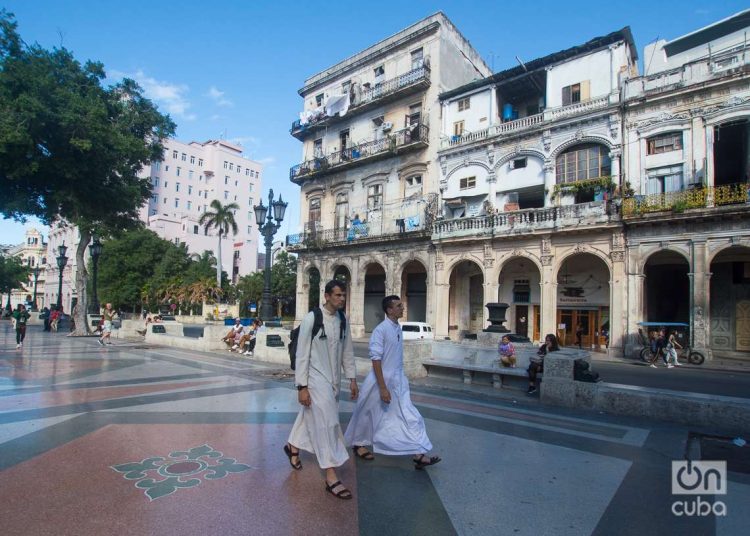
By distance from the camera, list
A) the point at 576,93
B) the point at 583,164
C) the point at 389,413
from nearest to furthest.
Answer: the point at 389,413 → the point at 583,164 → the point at 576,93

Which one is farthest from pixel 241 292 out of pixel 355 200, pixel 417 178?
pixel 417 178

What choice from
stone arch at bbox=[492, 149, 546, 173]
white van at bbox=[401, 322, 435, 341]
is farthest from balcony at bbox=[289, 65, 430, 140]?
white van at bbox=[401, 322, 435, 341]

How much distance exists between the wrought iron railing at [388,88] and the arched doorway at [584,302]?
1402 centimetres

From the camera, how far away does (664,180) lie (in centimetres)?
1919

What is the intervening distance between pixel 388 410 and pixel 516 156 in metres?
21.6

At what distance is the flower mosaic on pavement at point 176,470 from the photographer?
3658mm

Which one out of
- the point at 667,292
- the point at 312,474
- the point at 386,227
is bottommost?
the point at 312,474

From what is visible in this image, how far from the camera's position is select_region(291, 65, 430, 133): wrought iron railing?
2656 centimetres

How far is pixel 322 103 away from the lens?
107 feet

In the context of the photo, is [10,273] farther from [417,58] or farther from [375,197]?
[417,58]

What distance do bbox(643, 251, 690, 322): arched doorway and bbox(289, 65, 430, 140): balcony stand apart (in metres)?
16.6

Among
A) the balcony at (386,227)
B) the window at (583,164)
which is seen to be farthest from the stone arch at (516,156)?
the balcony at (386,227)

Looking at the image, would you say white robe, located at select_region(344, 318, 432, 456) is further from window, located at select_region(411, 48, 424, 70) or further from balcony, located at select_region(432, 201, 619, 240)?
window, located at select_region(411, 48, 424, 70)

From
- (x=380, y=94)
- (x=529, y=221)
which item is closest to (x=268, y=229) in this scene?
(x=529, y=221)
